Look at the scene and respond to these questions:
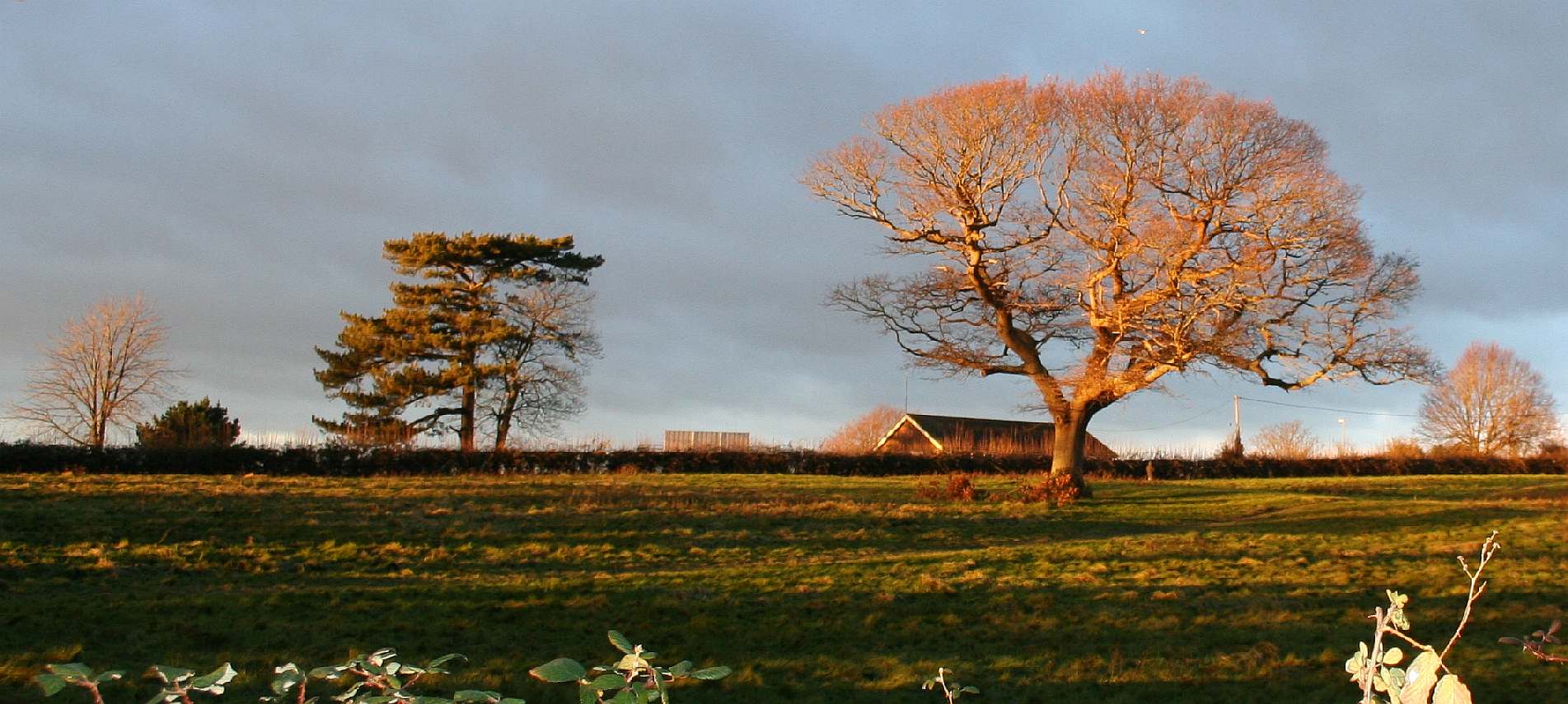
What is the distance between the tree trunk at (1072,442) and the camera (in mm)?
24219

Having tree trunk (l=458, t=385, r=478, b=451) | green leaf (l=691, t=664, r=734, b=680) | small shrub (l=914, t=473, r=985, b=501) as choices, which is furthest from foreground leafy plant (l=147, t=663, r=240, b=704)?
tree trunk (l=458, t=385, r=478, b=451)

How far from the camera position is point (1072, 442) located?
80.1ft

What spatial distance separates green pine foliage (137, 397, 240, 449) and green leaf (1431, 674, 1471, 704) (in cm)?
2878

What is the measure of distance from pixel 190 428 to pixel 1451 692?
33157 millimetres

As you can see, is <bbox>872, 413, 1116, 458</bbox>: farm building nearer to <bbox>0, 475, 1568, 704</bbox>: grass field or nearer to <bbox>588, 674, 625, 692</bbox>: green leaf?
<bbox>0, 475, 1568, 704</bbox>: grass field

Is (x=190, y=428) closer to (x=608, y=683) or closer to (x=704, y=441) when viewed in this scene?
(x=704, y=441)

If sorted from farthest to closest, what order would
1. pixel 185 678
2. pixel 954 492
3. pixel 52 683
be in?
1. pixel 954 492
2. pixel 185 678
3. pixel 52 683

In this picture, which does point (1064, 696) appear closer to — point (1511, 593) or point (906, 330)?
point (1511, 593)

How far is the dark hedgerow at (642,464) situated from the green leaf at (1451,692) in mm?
27225

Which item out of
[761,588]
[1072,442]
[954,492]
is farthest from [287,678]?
[1072,442]

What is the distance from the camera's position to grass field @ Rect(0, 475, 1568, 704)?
1015cm

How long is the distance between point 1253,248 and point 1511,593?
30.9ft

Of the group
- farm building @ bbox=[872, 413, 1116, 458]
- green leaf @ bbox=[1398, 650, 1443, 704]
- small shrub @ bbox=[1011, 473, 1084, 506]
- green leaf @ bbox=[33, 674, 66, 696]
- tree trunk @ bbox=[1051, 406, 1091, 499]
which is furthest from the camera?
farm building @ bbox=[872, 413, 1116, 458]

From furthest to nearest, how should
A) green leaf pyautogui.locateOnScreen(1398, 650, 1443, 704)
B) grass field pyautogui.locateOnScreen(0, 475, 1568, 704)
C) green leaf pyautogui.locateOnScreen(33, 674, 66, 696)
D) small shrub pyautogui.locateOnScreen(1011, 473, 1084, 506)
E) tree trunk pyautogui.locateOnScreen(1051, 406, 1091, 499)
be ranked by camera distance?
tree trunk pyautogui.locateOnScreen(1051, 406, 1091, 499) → small shrub pyautogui.locateOnScreen(1011, 473, 1084, 506) → grass field pyautogui.locateOnScreen(0, 475, 1568, 704) → green leaf pyautogui.locateOnScreen(1398, 650, 1443, 704) → green leaf pyautogui.locateOnScreen(33, 674, 66, 696)
